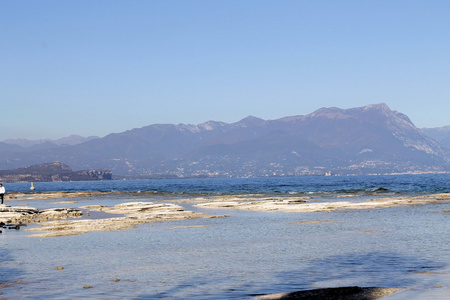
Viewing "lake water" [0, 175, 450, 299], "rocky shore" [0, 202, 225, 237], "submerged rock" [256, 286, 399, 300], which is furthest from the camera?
"rocky shore" [0, 202, 225, 237]

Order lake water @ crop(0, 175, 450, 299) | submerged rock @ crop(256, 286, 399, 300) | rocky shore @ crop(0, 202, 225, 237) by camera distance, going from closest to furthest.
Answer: submerged rock @ crop(256, 286, 399, 300)
lake water @ crop(0, 175, 450, 299)
rocky shore @ crop(0, 202, 225, 237)

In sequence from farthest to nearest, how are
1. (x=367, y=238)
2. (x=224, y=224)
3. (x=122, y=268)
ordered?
(x=224, y=224)
(x=367, y=238)
(x=122, y=268)

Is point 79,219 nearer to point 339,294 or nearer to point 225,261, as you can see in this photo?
point 225,261

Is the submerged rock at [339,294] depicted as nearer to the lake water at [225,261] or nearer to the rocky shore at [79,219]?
the lake water at [225,261]

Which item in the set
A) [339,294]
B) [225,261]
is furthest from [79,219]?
[339,294]

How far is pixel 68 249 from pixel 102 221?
53.9 feet

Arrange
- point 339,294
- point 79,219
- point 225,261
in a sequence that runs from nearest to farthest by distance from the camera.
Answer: point 339,294, point 225,261, point 79,219

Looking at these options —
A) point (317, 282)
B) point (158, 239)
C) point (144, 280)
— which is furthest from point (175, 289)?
point (158, 239)

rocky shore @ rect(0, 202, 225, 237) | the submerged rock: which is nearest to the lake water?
the submerged rock

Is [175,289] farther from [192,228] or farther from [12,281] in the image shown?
[192,228]

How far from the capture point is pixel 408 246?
29.5 metres

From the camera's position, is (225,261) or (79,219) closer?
(225,261)

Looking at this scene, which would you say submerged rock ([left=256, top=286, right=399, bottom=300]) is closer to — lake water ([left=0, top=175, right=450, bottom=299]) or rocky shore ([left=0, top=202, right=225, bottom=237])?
lake water ([left=0, top=175, right=450, bottom=299])

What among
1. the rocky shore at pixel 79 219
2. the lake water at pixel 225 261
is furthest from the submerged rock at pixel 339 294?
the rocky shore at pixel 79 219
